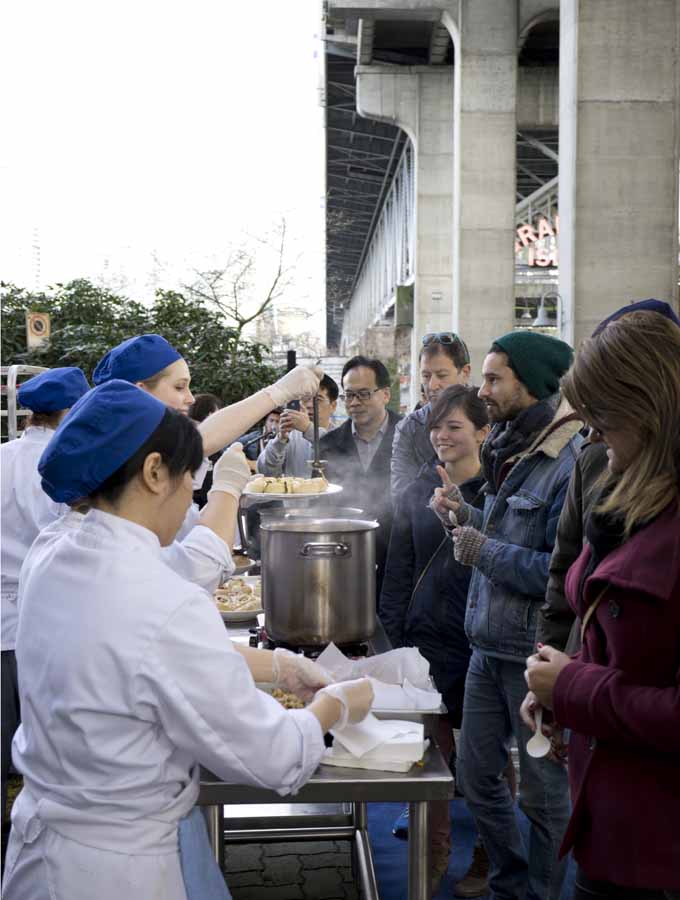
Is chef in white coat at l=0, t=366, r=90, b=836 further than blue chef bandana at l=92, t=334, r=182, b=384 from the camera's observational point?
Yes

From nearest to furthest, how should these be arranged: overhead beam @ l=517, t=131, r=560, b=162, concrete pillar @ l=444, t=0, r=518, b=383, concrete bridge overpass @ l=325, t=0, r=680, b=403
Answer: concrete bridge overpass @ l=325, t=0, r=680, b=403 → concrete pillar @ l=444, t=0, r=518, b=383 → overhead beam @ l=517, t=131, r=560, b=162

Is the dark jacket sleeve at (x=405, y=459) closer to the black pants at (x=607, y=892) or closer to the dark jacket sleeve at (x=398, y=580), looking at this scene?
the dark jacket sleeve at (x=398, y=580)

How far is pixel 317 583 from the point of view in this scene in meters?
2.75

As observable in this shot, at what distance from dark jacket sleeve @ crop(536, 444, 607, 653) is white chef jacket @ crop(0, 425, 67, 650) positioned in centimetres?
190

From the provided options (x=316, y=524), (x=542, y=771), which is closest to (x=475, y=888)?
(x=542, y=771)

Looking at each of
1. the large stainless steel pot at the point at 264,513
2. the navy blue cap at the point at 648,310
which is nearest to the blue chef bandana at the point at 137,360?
the large stainless steel pot at the point at 264,513

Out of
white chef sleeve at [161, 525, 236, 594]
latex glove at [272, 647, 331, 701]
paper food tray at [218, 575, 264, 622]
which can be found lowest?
paper food tray at [218, 575, 264, 622]

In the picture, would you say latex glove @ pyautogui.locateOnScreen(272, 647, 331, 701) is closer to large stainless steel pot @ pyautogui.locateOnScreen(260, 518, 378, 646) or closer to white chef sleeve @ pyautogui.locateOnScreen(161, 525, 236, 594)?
white chef sleeve @ pyautogui.locateOnScreen(161, 525, 236, 594)

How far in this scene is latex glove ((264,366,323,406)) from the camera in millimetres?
3508

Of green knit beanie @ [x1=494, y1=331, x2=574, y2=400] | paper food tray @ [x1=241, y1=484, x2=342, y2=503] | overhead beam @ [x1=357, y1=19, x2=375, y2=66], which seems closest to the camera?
green knit beanie @ [x1=494, y1=331, x2=574, y2=400]

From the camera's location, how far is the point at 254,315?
16234mm

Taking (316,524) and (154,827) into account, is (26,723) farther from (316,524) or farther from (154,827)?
(316,524)

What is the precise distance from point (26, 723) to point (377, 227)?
41092mm

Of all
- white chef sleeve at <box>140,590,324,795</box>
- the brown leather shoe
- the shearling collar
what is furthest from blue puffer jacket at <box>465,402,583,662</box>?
white chef sleeve at <box>140,590,324,795</box>
